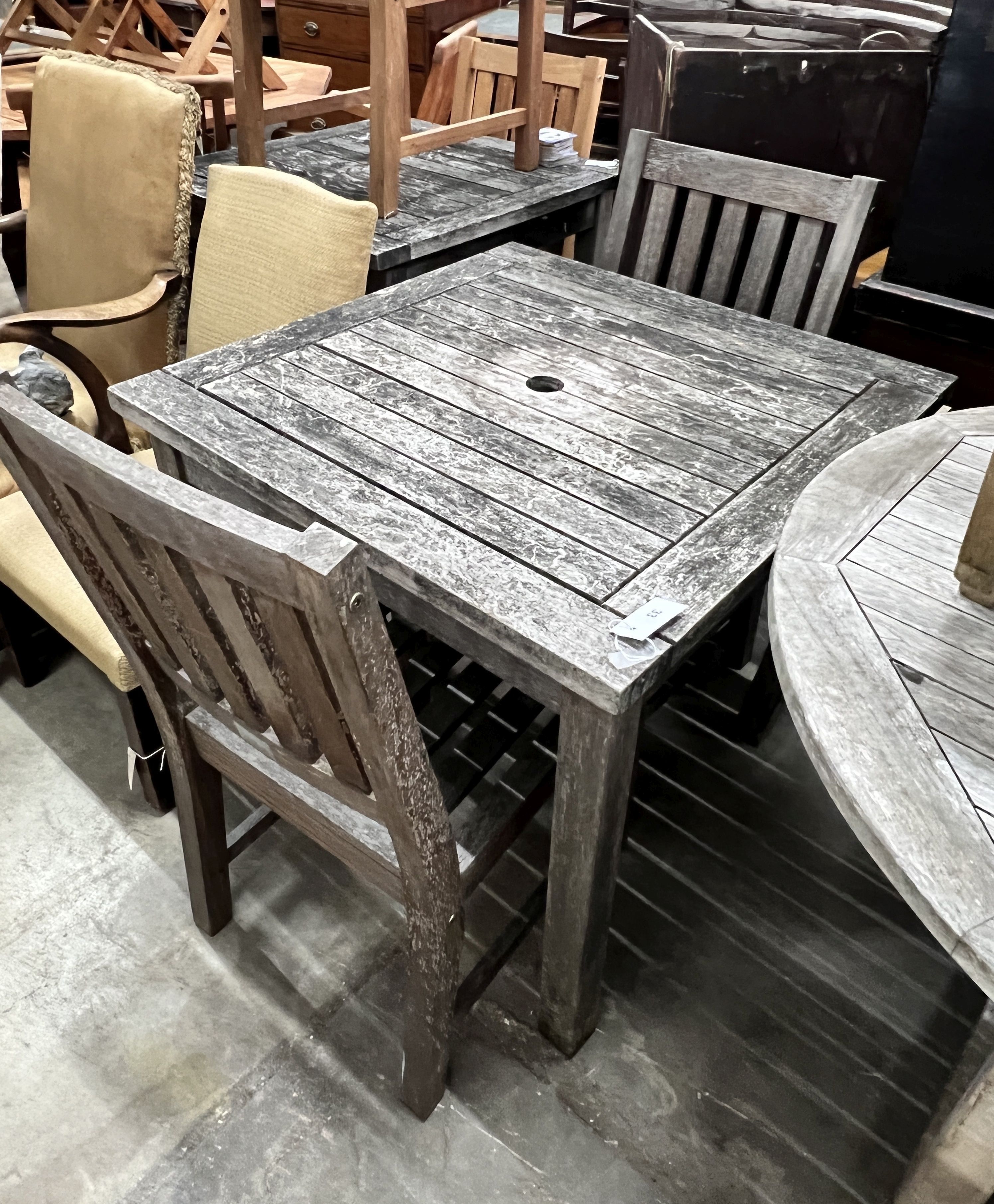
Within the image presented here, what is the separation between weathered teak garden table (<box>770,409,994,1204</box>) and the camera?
2.41ft

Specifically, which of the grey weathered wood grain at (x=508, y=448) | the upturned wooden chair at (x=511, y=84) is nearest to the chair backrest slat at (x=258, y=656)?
the grey weathered wood grain at (x=508, y=448)

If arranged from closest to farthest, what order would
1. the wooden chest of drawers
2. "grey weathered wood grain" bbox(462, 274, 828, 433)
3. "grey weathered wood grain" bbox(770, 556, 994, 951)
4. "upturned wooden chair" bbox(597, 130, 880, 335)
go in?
"grey weathered wood grain" bbox(770, 556, 994, 951) < "grey weathered wood grain" bbox(462, 274, 828, 433) < "upturned wooden chair" bbox(597, 130, 880, 335) < the wooden chest of drawers

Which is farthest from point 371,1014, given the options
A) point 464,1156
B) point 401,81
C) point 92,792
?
point 401,81

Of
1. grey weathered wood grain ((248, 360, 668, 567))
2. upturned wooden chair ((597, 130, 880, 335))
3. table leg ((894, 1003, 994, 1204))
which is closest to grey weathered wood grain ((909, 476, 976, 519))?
grey weathered wood grain ((248, 360, 668, 567))

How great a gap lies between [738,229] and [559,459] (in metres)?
0.88

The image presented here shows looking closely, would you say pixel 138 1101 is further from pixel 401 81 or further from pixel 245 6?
pixel 245 6

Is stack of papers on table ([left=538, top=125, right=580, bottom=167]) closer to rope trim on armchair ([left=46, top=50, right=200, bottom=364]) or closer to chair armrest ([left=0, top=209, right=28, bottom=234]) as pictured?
rope trim on armchair ([left=46, top=50, right=200, bottom=364])

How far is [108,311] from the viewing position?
74.8 inches

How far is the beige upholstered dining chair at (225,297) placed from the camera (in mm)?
1522

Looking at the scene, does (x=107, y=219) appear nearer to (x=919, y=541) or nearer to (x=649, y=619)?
(x=649, y=619)

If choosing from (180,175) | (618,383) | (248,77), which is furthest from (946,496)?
(248,77)

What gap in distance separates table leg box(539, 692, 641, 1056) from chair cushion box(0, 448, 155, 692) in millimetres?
750

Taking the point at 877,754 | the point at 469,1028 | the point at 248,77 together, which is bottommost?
the point at 469,1028

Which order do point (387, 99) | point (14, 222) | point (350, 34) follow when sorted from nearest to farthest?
point (387, 99), point (14, 222), point (350, 34)
